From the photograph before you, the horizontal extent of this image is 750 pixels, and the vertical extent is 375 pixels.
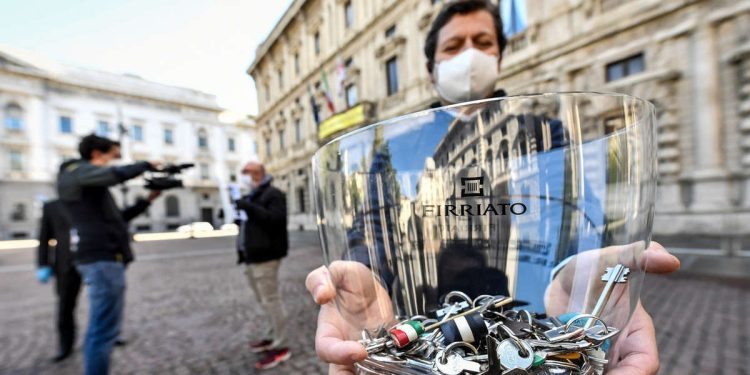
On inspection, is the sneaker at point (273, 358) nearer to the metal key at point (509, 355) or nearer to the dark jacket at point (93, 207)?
the dark jacket at point (93, 207)

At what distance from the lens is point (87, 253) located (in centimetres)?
180

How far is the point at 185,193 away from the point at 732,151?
34.6m

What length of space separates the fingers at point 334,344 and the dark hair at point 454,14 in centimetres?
93

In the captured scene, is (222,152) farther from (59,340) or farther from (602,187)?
(602,187)

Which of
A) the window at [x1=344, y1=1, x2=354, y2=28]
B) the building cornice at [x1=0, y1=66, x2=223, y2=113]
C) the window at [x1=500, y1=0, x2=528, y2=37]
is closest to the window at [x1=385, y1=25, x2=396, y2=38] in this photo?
the window at [x1=344, y1=1, x2=354, y2=28]

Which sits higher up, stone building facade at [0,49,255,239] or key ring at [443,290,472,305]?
stone building facade at [0,49,255,239]

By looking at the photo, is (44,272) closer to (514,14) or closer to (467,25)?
(467,25)

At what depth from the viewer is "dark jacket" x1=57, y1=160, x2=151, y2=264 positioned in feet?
5.92

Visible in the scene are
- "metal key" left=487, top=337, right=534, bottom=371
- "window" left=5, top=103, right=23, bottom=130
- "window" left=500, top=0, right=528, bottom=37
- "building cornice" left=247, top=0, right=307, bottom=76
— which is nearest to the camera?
"metal key" left=487, top=337, right=534, bottom=371

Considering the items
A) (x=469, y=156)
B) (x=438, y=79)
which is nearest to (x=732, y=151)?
(x=438, y=79)

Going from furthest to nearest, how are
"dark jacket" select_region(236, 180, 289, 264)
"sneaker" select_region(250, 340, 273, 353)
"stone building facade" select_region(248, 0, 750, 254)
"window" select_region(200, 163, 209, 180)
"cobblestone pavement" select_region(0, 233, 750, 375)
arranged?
"window" select_region(200, 163, 209, 180) → "stone building facade" select_region(248, 0, 750, 254) → "sneaker" select_region(250, 340, 273, 353) → "dark jacket" select_region(236, 180, 289, 264) → "cobblestone pavement" select_region(0, 233, 750, 375)

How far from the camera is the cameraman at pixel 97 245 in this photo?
5.85 feet

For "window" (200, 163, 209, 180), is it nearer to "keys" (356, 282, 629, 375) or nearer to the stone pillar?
the stone pillar

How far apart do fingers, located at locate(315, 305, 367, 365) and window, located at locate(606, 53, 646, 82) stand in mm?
8505
